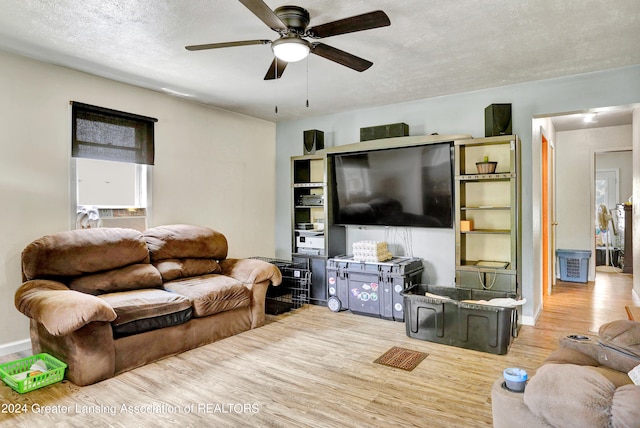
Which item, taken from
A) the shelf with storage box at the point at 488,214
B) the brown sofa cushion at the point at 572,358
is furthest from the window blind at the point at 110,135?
the brown sofa cushion at the point at 572,358

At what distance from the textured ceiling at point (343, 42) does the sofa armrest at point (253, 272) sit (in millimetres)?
1940

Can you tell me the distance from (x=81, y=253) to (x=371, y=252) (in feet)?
9.56

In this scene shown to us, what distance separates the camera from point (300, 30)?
259 cm

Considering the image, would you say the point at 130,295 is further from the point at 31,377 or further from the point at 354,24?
the point at 354,24

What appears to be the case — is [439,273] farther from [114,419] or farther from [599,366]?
[114,419]

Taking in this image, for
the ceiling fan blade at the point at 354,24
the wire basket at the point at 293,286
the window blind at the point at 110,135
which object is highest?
the ceiling fan blade at the point at 354,24

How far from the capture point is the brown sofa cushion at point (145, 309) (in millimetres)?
2934

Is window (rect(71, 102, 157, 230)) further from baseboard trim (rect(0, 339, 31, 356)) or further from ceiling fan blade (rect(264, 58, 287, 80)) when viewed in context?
ceiling fan blade (rect(264, 58, 287, 80))

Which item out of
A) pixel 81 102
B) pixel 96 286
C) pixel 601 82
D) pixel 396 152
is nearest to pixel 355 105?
pixel 396 152

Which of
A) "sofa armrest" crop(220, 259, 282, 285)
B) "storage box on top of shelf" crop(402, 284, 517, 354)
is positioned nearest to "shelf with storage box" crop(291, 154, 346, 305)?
"sofa armrest" crop(220, 259, 282, 285)

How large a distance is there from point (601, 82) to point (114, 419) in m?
4.90

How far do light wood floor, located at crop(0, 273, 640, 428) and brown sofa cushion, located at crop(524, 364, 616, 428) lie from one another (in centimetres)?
107

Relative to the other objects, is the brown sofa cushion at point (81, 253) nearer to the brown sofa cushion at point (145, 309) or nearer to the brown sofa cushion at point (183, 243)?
the brown sofa cushion at point (183, 243)

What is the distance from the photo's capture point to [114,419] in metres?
2.29
